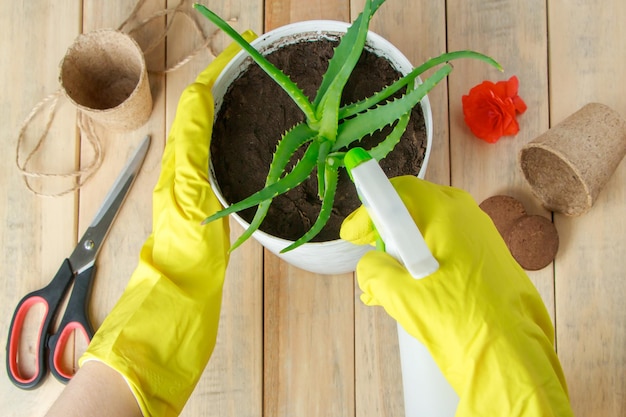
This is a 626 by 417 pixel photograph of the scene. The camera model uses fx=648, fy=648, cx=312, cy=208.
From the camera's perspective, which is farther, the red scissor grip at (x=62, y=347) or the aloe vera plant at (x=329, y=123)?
the red scissor grip at (x=62, y=347)

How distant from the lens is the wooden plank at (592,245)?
0.96 metres

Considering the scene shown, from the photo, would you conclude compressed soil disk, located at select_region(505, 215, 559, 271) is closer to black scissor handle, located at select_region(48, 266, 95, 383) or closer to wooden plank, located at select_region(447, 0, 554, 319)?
wooden plank, located at select_region(447, 0, 554, 319)

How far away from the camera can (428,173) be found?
3.31ft

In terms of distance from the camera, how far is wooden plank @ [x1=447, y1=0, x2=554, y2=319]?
1.01m

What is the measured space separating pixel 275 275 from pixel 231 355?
0.46ft

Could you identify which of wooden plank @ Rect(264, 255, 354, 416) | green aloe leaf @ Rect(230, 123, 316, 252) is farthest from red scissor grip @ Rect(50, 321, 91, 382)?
green aloe leaf @ Rect(230, 123, 316, 252)

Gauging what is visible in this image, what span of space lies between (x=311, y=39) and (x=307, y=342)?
0.45 meters

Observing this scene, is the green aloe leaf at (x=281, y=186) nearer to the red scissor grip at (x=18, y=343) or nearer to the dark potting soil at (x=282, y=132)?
the dark potting soil at (x=282, y=132)

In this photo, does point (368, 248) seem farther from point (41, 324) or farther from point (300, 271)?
point (41, 324)

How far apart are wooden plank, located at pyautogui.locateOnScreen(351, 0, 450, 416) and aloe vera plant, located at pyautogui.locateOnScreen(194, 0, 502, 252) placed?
12.0 inches

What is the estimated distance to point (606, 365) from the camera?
965 mm

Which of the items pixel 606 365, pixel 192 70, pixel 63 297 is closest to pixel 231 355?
pixel 63 297

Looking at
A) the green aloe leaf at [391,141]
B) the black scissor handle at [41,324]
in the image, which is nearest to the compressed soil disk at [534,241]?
the green aloe leaf at [391,141]

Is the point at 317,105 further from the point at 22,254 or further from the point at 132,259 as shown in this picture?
the point at 22,254
